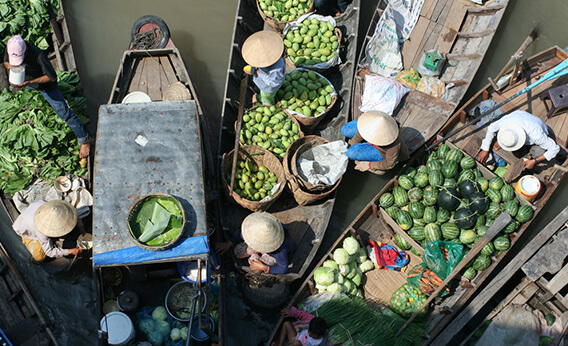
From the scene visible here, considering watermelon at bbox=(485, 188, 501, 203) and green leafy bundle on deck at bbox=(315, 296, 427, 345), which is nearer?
green leafy bundle on deck at bbox=(315, 296, 427, 345)

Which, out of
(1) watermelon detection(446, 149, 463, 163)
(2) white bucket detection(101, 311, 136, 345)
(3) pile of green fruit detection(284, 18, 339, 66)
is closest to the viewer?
(2) white bucket detection(101, 311, 136, 345)

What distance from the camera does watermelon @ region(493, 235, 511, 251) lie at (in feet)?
19.8

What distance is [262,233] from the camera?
5.14m

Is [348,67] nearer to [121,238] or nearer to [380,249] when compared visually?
[380,249]

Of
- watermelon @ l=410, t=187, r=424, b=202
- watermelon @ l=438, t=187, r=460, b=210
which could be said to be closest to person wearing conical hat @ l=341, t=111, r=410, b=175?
watermelon @ l=410, t=187, r=424, b=202

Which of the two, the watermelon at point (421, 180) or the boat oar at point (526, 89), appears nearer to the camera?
the boat oar at point (526, 89)

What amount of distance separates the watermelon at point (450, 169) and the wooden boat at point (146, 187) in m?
3.63

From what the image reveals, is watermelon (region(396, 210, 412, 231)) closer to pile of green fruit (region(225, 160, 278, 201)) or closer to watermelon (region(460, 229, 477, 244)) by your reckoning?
watermelon (region(460, 229, 477, 244))

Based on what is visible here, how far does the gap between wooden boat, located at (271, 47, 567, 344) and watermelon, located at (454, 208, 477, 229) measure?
62cm

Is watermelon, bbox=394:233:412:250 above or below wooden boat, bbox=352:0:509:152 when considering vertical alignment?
below

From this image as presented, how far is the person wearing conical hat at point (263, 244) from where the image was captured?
517 centimetres

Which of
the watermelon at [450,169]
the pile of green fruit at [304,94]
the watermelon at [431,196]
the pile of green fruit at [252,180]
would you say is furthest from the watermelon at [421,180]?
the pile of green fruit at [252,180]

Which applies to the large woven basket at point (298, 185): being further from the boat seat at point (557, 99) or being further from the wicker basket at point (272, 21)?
the boat seat at point (557, 99)

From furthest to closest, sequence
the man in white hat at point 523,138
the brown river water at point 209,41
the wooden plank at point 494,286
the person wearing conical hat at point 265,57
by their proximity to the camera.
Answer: the brown river water at point 209,41, the man in white hat at point 523,138, the person wearing conical hat at point 265,57, the wooden plank at point 494,286
